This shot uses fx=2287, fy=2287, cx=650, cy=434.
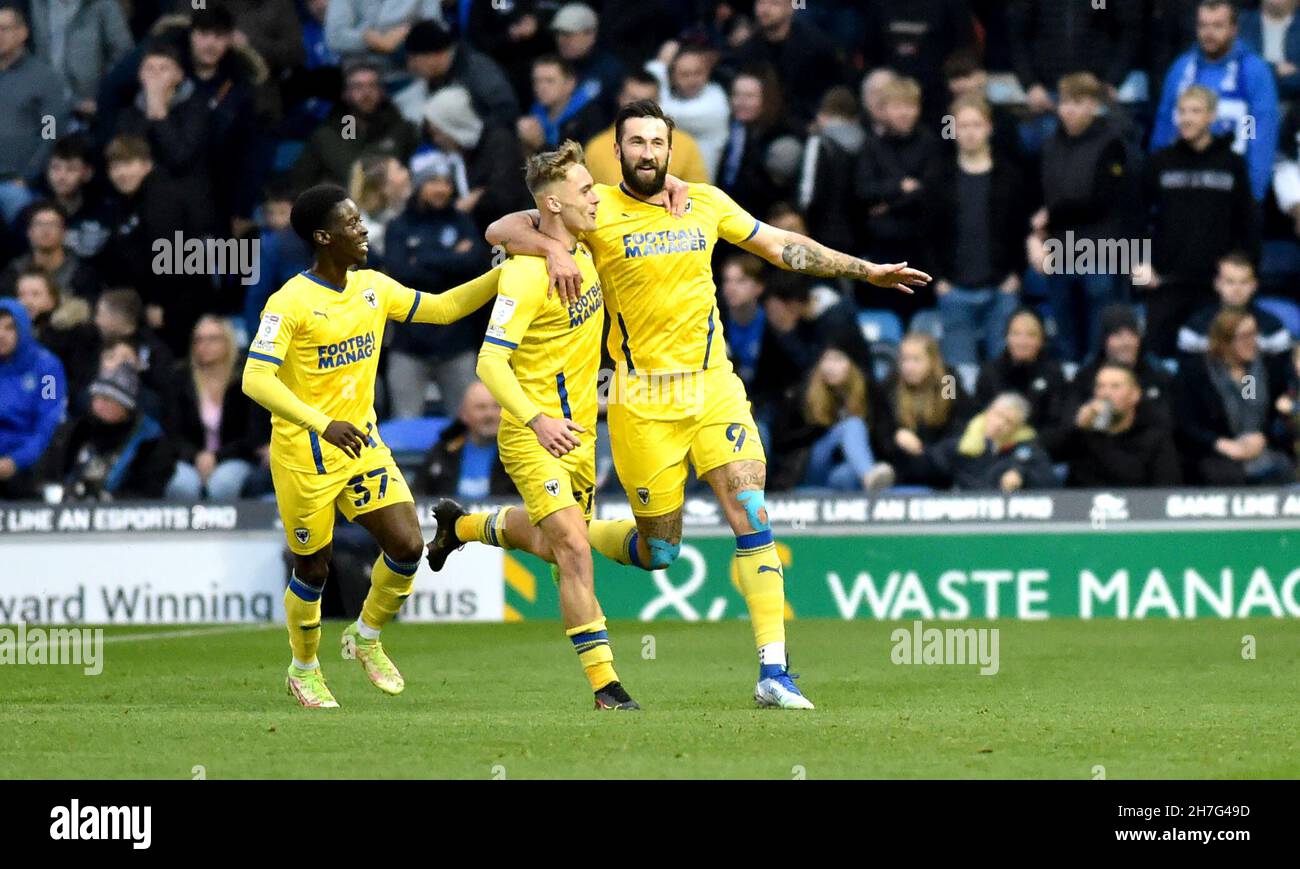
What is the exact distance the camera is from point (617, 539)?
36.1ft

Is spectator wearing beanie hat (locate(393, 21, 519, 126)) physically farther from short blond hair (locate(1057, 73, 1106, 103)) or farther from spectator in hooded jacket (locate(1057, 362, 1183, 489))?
spectator in hooded jacket (locate(1057, 362, 1183, 489))

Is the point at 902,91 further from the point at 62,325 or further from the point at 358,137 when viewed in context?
the point at 62,325

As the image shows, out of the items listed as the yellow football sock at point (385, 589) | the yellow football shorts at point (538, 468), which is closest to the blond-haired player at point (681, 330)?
the yellow football shorts at point (538, 468)

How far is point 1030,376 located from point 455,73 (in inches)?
209

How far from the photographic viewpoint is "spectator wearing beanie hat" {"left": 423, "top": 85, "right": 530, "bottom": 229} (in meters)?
17.7

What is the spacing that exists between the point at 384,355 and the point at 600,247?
312 inches

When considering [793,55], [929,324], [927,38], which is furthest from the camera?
[793,55]

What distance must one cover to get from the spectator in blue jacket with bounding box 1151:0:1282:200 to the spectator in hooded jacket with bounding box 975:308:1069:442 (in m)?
1.89

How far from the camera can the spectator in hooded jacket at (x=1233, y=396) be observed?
54.3 feet

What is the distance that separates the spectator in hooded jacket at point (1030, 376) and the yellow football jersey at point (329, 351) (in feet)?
22.5

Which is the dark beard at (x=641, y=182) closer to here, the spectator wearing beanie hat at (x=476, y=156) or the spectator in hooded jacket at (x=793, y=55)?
the spectator wearing beanie hat at (x=476, y=156)

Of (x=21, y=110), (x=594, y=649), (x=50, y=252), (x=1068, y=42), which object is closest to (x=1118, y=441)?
(x=1068, y=42)

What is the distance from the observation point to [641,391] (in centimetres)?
1024
